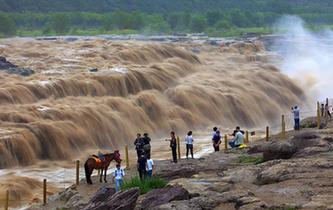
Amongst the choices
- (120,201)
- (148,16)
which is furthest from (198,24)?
(120,201)

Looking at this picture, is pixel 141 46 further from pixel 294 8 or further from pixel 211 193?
pixel 294 8

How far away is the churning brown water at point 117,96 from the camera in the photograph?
37.9 m

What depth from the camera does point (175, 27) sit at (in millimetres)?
126062

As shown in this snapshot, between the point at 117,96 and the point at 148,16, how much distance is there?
81928 millimetres

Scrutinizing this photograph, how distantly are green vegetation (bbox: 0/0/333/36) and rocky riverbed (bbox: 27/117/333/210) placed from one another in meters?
74.6

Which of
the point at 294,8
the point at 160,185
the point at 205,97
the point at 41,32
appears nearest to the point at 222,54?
the point at 205,97

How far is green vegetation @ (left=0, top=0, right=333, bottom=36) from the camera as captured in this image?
113438 millimetres

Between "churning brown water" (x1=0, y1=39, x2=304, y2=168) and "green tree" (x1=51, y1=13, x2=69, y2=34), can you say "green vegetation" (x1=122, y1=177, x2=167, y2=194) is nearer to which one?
"churning brown water" (x1=0, y1=39, x2=304, y2=168)

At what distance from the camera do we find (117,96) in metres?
46.8

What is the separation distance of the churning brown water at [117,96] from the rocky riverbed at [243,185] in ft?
24.7

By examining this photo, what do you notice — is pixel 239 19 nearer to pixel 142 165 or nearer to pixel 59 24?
pixel 59 24

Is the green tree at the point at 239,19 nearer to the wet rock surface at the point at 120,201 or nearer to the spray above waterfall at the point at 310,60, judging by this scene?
the spray above waterfall at the point at 310,60

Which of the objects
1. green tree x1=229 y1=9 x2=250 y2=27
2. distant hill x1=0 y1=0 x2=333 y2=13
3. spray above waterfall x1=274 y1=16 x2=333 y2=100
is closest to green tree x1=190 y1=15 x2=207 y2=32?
green tree x1=229 y1=9 x2=250 y2=27

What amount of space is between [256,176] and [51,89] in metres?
23.3
